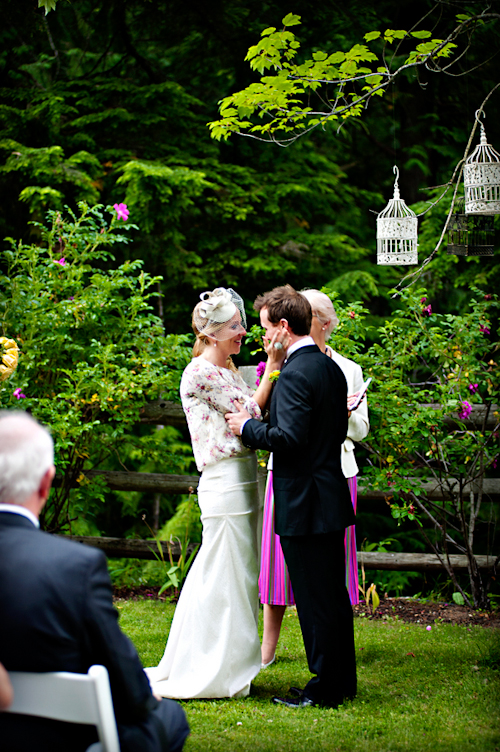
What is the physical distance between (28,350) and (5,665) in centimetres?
380

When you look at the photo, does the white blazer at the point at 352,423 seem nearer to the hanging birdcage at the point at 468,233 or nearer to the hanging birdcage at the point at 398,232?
the hanging birdcage at the point at 398,232

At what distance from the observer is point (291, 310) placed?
322 cm

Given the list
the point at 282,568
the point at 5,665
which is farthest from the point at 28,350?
the point at 5,665

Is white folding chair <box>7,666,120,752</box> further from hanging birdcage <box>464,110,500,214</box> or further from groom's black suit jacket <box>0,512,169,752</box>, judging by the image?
hanging birdcage <box>464,110,500,214</box>

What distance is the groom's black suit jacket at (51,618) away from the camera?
1545 mm

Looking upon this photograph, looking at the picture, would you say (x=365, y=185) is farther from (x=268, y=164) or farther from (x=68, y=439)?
(x=68, y=439)

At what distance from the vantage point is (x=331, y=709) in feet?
10.3

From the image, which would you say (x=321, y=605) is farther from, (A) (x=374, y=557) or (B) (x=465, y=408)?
(A) (x=374, y=557)

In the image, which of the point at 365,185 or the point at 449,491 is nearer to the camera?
the point at 449,491

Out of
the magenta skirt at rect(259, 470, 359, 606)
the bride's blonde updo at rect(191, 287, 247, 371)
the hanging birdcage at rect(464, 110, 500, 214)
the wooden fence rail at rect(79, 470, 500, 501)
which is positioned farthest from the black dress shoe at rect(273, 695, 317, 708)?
the hanging birdcage at rect(464, 110, 500, 214)

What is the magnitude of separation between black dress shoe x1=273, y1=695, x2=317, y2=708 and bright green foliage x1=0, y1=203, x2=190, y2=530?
7.86 ft

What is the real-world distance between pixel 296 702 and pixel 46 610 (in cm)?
202

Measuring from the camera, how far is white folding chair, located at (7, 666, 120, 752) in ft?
4.84

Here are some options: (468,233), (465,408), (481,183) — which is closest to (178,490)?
(465,408)
